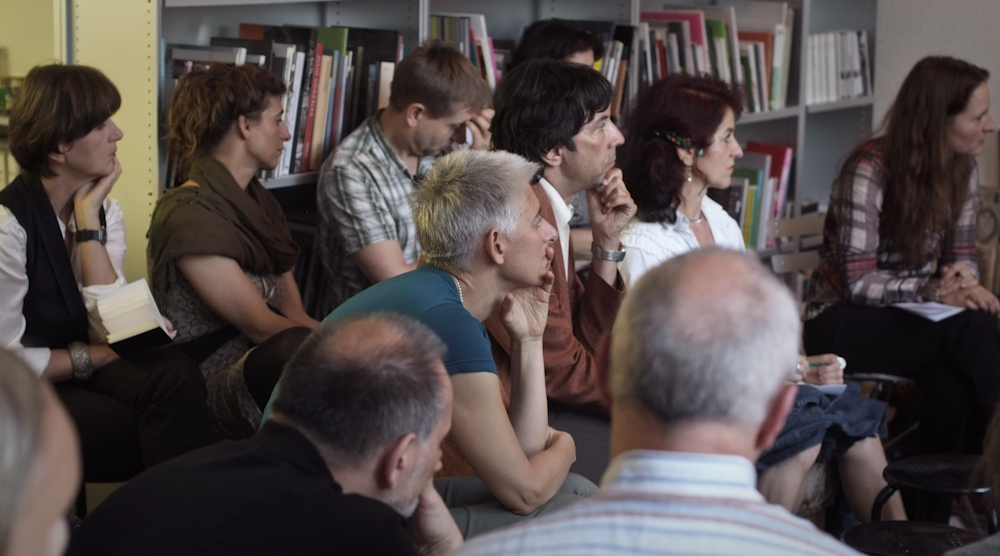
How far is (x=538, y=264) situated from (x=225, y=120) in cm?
106

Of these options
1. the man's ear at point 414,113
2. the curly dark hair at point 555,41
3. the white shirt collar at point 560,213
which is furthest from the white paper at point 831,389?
the curly dark hair at point 555,41

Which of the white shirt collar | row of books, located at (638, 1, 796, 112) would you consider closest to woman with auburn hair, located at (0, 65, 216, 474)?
A: the white shirt collar

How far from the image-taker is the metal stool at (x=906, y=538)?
1.88 meters

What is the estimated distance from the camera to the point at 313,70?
2.81 m

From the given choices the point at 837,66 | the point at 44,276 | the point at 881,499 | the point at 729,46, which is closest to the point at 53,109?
the point at 44,276

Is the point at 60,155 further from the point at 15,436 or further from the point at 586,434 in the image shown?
the point at 15,436

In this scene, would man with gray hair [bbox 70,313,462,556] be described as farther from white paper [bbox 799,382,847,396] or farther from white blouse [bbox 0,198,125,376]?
white paper [bbox 799,382,847,396]

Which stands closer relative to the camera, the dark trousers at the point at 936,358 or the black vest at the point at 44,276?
the black vest at the point at 44,276

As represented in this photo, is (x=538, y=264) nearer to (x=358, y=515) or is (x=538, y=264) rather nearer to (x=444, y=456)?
(x=444, y=456)

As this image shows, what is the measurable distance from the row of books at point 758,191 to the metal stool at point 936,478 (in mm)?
1555

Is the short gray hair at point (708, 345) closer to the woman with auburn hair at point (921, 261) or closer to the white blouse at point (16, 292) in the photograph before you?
the white blouse at point (16, 292)

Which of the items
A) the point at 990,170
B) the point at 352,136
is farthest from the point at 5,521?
the point at 990,170

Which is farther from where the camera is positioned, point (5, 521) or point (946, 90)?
point (946, 90)

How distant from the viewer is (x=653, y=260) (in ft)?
8.43
